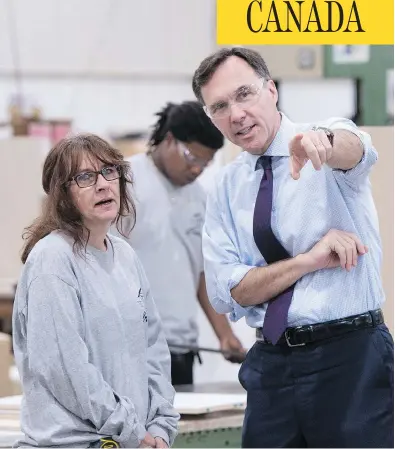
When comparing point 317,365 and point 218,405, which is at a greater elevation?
point 317,365

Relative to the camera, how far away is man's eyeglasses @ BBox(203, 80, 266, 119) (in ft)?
7.05

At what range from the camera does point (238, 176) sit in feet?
7.43

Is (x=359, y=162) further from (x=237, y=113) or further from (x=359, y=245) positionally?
(x=237, y=113)

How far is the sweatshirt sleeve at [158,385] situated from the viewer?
7.24 ft

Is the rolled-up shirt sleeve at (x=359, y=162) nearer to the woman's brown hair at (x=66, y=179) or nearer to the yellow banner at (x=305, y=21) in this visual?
the yellow banner at (x=305, y=21)

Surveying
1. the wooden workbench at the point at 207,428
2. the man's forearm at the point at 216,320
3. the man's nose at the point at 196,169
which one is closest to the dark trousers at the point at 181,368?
the man's forearm at the point at 216,320

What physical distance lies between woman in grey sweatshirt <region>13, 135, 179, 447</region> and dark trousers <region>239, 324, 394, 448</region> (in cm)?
28

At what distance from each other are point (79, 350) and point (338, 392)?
0.54 m

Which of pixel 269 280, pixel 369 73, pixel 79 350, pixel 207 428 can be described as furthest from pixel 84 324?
pixel 369 73

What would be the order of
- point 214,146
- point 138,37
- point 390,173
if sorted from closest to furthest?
point 390,173
point 214,146
point 138,37

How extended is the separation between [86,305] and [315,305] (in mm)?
469

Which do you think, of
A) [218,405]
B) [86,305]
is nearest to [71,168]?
[86,305]

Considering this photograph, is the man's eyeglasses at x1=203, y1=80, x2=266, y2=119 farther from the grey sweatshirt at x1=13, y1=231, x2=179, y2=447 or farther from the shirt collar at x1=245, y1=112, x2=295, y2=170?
the grey sweatshirt at x1=13, y1=231, x2=179, y2=447

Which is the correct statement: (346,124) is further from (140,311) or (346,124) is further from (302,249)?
(140,311)
